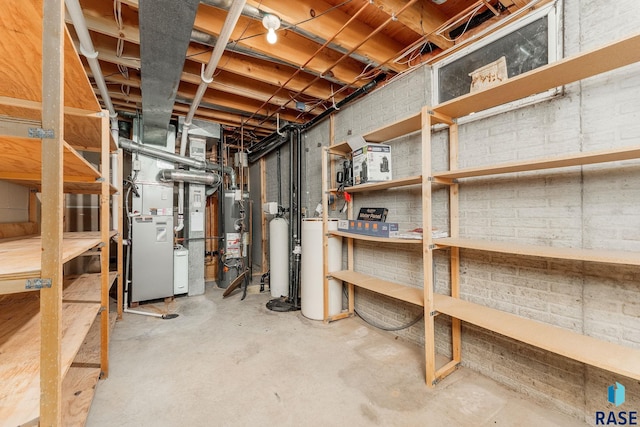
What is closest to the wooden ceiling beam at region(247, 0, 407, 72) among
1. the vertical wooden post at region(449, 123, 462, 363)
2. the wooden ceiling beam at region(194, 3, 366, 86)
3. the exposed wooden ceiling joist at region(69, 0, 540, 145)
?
the exposed wooden ceiling joist at region(69, 0, 540, 145)

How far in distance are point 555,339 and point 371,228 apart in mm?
1407

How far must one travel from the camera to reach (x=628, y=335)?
4.60ft

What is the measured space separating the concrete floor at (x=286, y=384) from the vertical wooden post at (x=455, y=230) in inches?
8.3

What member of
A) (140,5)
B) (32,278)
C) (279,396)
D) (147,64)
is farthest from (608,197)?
(147,64)

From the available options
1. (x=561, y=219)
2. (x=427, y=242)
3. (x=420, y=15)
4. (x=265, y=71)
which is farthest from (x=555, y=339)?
(x=265, y=71)

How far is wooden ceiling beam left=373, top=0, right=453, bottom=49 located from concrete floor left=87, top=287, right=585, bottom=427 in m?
2.56

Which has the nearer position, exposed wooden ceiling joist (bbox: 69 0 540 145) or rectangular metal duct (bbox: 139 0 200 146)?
rectangular metal duct (bbox: 139 0 200 146)

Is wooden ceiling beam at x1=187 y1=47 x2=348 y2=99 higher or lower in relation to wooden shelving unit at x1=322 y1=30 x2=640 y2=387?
higher

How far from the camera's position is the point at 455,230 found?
6.90ft

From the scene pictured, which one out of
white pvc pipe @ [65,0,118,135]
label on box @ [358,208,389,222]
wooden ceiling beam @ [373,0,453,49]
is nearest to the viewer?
white pvc pipe @ [65,0,118,135]

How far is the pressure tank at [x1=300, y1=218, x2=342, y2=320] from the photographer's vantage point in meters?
3.03

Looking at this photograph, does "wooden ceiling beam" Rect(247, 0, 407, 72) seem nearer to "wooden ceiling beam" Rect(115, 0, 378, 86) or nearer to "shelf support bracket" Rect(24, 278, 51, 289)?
"wooden ceiling beam" Rect(115, 0, 378, 86)

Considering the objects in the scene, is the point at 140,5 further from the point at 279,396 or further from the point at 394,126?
the point at 279,396

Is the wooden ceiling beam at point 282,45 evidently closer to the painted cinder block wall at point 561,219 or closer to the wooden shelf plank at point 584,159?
the painted cinder block wall at point 561,219
